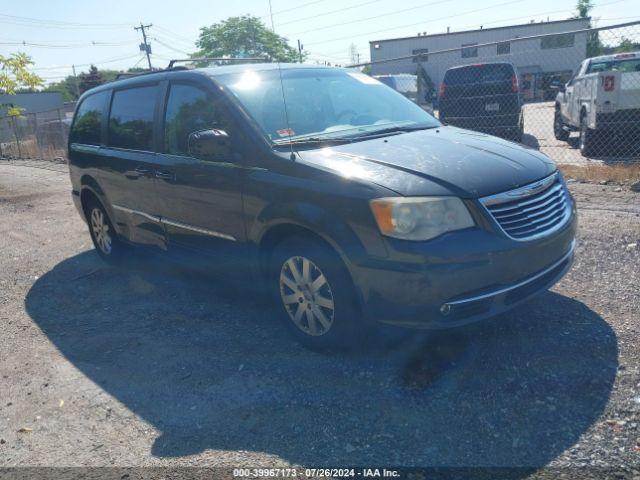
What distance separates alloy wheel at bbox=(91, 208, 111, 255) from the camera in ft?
20.0

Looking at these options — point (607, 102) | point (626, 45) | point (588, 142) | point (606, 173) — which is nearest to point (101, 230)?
point (606, 173)

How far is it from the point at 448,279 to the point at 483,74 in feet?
34.3

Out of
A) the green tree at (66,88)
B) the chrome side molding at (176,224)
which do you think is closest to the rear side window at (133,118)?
the chrome side molding at (176,224)

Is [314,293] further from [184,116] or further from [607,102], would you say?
[607,102]

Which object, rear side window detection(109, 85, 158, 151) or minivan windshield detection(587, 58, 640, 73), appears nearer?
rear side window detection(109, 85, 158, 151)

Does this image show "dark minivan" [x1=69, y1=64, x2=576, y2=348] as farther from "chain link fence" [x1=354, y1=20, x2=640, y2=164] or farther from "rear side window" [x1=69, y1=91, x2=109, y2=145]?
"chain link fence" [x1=354, y1=20, x2=640, y2=164]

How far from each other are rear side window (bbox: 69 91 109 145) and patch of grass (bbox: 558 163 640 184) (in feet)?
21.2

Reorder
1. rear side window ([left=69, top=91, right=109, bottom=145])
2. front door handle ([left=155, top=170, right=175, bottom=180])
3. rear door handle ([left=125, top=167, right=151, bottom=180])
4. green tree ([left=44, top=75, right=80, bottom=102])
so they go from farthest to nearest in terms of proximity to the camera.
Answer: green tree ([left=44, top=75, right=80, bottom=102]), rear side window ([left=69, top=91, right=109, bottom=145]), rear door handle ([left=125, top=167, right=151, bottom=180]), front door handle ([left=155, top=170, right=175, bottom=180])

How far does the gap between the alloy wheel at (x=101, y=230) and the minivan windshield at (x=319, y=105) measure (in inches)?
105

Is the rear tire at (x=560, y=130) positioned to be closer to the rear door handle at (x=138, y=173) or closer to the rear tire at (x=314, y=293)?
the rear door handle at (x=138, y=173)

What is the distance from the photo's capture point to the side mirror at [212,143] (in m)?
3.78

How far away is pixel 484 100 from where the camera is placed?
1209 centimetres

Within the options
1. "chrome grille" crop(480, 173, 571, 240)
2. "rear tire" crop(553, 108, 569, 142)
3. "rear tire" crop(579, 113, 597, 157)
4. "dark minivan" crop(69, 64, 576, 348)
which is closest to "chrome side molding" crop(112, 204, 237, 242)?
"dark minivan" crop(69, 64, 576, 348)

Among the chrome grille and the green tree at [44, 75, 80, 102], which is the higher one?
the green tree at [44, 75, 80, 102]
